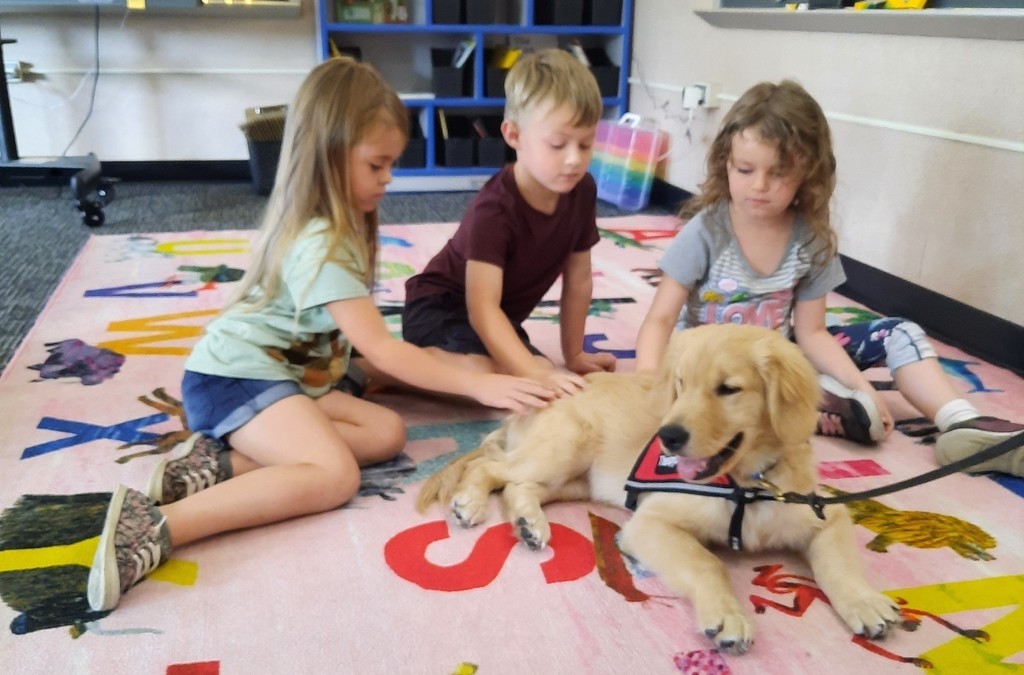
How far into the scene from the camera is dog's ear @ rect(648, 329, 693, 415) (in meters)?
1.17

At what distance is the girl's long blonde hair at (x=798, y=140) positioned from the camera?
1597 millimetres

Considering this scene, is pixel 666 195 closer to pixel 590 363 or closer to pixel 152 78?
pixel 590 363

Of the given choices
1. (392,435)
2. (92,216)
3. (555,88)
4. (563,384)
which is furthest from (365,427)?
(92,216)

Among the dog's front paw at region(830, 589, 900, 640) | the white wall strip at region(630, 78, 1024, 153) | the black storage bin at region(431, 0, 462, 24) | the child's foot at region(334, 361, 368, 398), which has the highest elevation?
the black storage bin at region(431, 0, 462, 24)

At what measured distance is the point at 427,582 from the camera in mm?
1138

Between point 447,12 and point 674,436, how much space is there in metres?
3.27

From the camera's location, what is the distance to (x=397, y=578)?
114 cm

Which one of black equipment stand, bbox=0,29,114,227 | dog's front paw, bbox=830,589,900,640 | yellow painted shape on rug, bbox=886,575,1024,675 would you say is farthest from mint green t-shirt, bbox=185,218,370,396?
black equipment stand, bbox=0,29,114,227

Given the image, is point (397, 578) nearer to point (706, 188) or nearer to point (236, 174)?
point (706, 188)

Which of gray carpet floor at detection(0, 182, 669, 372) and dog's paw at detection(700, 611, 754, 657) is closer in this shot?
dog's paw at detection(700, 611, 754, 657)

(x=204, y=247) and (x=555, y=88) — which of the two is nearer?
(x=555, y=88)

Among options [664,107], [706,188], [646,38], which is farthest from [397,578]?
[646,38]

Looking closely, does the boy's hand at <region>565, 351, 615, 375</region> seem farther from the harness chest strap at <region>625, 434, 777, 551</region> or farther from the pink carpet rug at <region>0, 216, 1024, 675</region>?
the harness chest strap at <region>625, 434, 777, 551</region>

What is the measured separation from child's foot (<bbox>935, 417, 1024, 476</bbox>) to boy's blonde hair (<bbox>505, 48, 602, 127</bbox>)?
0.87 m
